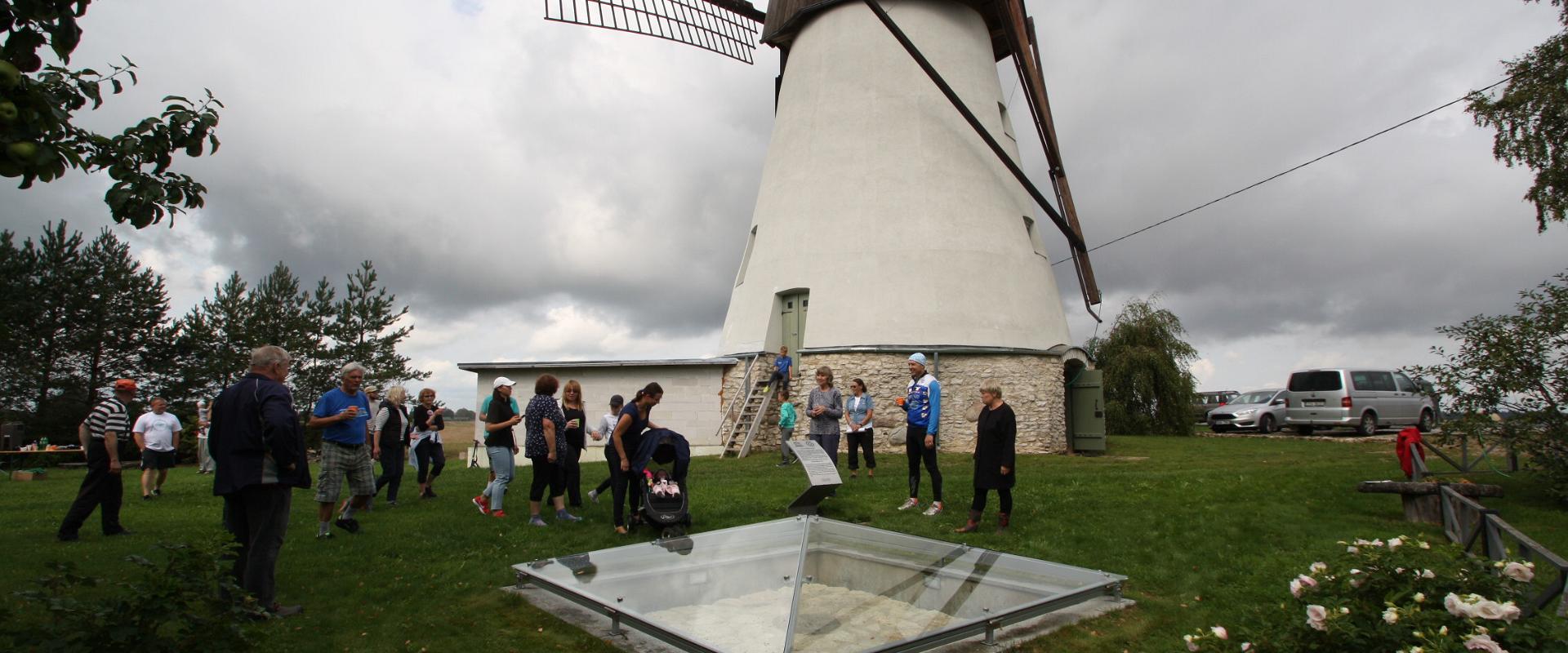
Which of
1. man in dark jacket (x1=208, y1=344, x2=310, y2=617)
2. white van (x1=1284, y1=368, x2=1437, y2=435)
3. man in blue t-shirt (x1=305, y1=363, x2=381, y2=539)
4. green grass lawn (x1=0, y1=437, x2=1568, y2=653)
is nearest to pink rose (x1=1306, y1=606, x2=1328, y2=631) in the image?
→ green grass lawn (x1=0, y1=437, x2=1568, y2=653)

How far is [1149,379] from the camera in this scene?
25906 millimetres

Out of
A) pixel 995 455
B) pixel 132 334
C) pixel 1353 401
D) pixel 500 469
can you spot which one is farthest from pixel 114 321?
pixel 1353 401

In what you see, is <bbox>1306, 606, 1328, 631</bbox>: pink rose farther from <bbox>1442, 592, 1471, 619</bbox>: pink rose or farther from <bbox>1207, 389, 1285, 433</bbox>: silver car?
<bbox>1207, 389, 1285, 433</bbox>: silver car

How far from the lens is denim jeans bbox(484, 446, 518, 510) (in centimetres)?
868

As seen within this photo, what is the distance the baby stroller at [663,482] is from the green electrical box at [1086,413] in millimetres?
12370

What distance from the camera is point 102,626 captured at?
3.37m

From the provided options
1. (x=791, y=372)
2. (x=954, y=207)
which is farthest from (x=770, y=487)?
(x=954, y=207)

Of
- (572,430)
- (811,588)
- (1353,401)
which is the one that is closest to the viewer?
(811,588)

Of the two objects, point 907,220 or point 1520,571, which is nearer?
point 1520,571

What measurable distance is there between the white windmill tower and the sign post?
770 cm

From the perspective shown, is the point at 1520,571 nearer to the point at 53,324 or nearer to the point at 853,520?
the point at 853,520

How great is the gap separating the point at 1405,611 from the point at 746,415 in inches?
554

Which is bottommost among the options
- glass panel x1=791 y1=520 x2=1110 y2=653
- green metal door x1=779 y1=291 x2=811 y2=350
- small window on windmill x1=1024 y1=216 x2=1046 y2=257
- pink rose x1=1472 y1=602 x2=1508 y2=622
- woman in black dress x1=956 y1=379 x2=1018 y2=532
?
glass panel x1=791 y1=520 x2=1110 y2=653

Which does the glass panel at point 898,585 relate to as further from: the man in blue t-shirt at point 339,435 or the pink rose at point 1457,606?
the man in blue t-shirt at point 339,435
